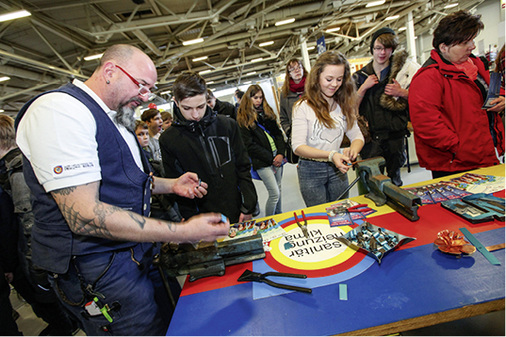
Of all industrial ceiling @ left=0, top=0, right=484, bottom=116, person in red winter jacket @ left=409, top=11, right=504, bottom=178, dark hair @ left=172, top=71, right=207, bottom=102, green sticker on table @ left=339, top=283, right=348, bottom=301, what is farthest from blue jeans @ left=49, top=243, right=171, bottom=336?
industrial ceiling @ left=0, top=0, right=484, bottom=116

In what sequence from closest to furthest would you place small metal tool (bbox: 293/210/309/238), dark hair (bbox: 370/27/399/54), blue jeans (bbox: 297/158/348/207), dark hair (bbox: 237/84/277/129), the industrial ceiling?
small metal tool (bbox: 293/210/309/238)
blue jeans (bbox: 297/158/348/207)
dark hair (bbox: 370/27/399/54)
dark hair (bbox: 237/84/277/129)
the industrial ceiling

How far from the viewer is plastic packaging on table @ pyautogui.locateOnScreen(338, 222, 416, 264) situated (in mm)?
902

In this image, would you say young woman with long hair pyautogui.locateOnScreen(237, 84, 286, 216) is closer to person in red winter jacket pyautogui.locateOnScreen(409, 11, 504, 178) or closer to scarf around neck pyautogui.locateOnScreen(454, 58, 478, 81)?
person in red winter jacket pyautogui.locateOnScreen(409, 11, 504, 178)

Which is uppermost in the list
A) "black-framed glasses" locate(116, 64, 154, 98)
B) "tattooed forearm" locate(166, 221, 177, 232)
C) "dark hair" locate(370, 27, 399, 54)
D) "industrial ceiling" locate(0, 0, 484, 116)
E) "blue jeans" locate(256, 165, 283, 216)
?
"industrial ceiling" locate(0, 0, 484, 116)

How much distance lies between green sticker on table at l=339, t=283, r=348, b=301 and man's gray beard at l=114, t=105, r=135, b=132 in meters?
1.01

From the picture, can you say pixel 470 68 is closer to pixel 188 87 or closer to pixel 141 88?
pixel 188 87

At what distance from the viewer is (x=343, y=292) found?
30.5 inches

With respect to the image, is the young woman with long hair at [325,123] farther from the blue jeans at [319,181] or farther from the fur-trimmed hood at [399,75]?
the fur-trimmed hood at [399,75]

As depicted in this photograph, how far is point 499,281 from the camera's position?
708 millimetres

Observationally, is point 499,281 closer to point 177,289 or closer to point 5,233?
point 177,289

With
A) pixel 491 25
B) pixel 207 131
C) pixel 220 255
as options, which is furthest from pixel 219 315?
pixel 491 25

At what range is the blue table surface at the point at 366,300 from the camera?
0.68 meters

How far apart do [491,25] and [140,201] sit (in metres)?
12.7

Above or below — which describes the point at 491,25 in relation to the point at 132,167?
above
